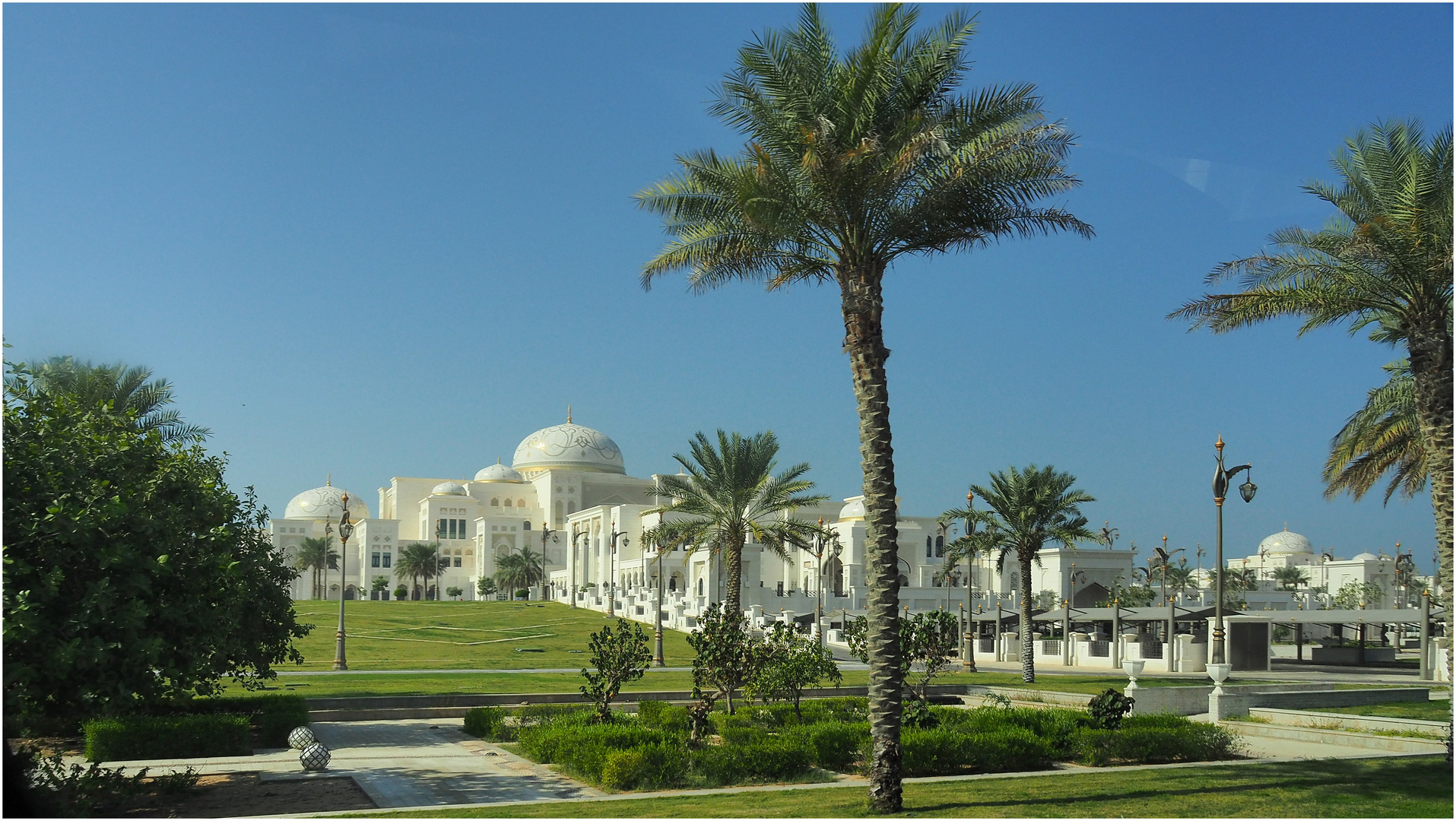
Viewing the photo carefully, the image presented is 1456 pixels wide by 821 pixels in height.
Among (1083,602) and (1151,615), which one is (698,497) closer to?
(1151,615)

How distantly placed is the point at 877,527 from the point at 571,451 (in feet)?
323

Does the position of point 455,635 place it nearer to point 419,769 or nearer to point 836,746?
point 419,769

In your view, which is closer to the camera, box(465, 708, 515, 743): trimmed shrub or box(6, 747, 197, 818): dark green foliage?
box(6, 747, 197, 818): dark green foliage

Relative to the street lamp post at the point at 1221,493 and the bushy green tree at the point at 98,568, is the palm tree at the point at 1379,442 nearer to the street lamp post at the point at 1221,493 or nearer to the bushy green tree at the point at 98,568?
the street lamp post at the point at 1221,493

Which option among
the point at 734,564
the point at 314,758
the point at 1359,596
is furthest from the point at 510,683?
the point at 1359,596

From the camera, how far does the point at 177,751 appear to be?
15680 millimetres

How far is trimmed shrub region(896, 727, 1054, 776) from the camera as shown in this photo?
14.8 metres

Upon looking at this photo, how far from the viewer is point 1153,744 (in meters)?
16.2

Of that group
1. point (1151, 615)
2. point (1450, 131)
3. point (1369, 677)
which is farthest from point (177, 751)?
point (1151, 615)

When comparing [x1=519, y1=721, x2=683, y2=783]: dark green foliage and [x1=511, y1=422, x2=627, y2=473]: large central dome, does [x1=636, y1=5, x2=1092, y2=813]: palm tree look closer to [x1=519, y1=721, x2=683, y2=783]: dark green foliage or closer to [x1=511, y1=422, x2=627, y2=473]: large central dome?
[x1=519, y1=721, x2=683, y2=783]: dark green foliage

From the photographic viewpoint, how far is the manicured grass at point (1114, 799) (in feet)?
37.8

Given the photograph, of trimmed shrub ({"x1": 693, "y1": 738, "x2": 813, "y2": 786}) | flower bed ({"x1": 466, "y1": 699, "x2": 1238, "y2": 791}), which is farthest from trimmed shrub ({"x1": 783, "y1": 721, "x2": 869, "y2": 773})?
trimmed shrub ({"x1": 693, "y1": 738, "x2": 813, "y2": 786})

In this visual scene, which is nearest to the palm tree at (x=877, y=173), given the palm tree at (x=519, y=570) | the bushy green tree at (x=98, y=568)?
the bushy green tree at (x=98, y=568)

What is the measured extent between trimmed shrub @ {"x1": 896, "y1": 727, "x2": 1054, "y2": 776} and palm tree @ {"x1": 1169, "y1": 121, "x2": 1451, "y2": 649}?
6707 mm
